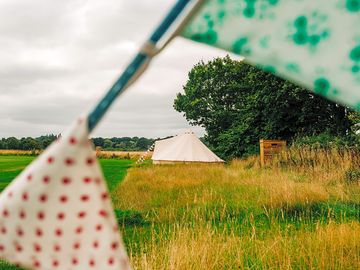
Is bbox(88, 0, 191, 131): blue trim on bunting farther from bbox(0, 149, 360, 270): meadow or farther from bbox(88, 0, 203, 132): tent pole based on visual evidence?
bbox(0, 149, 360, 270): meadow

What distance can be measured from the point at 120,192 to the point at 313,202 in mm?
4472

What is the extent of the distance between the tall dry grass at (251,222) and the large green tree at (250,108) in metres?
5.90

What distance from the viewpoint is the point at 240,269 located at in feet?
12.4

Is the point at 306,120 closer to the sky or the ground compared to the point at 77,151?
closer to the sky

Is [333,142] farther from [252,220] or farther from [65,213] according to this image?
[65,213]

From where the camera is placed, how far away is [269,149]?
17859mm

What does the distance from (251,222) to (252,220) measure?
162 mm

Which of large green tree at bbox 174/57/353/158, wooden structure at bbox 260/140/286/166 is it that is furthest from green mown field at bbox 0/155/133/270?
large green tree at bbox 174/57/353/158

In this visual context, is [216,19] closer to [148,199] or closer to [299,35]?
[299,35]

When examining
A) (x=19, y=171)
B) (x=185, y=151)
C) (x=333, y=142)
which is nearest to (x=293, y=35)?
(x=333, y=142)

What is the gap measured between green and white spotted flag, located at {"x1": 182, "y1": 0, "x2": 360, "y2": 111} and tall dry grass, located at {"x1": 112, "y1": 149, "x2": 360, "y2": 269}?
2.31 m

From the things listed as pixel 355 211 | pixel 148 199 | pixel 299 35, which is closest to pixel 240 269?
pixel 299 35

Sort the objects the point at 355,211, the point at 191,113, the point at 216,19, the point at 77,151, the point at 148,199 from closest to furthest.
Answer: the point at 77,151 → the point at 216,19 → the point at 355,211 → the point at 148,199 → the point at 191,113


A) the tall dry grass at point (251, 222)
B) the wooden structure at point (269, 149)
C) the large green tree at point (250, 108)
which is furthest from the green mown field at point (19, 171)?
the large green tree at point (250, 108)
